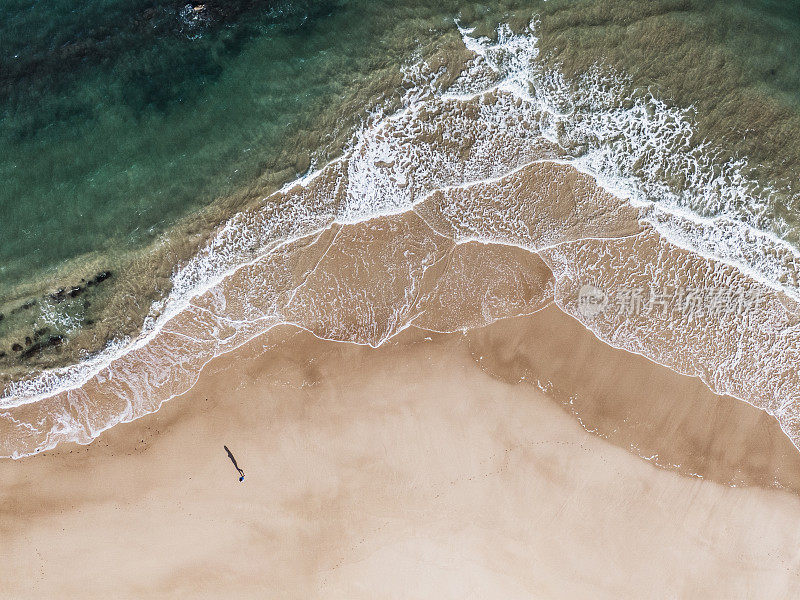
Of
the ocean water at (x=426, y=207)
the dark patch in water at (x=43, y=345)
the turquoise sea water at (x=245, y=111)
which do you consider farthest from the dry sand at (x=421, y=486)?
the turquoise sea water at (x=245, y=111)

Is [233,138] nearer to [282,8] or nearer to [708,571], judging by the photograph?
[282,8]

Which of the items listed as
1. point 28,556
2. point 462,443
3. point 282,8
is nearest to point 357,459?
point 462,443

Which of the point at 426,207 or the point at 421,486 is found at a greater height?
the point at 426,207

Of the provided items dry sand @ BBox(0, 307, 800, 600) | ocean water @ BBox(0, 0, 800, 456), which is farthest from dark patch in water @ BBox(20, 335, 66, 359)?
dry sand @ BBox(0, 307, 800, 600)

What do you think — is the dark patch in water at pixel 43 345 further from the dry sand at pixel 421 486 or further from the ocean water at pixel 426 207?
the dry sand at pixel 421 486

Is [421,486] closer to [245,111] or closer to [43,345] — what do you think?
[43,345]

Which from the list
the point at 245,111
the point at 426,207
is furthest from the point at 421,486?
the point at 245,111
